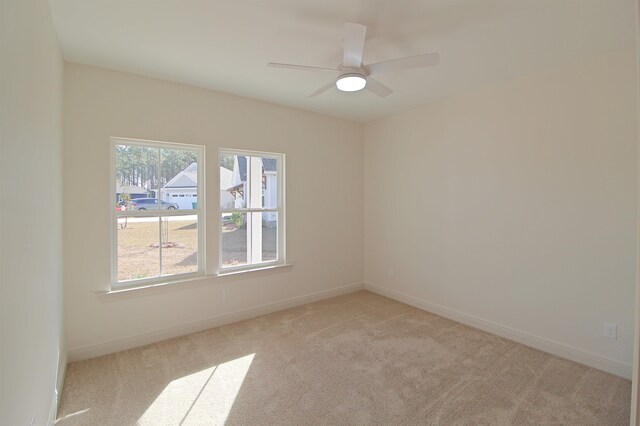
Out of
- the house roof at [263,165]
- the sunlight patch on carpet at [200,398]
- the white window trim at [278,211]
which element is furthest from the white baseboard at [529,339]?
the house roof at [263,165]

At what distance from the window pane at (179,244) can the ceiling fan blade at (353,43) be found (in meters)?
2.32

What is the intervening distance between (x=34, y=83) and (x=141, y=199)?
1.66 meters

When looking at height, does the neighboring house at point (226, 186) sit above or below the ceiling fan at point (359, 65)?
below

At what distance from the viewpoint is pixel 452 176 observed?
11.9 ft

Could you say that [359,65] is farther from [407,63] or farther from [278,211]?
[278,211]

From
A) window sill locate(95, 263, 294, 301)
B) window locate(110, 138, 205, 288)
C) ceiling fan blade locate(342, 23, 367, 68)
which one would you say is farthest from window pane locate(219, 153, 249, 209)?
ceiling fan blade locate(342, 23, 367, 68)

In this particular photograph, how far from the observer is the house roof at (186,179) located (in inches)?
126

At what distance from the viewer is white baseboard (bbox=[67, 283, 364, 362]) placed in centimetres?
271

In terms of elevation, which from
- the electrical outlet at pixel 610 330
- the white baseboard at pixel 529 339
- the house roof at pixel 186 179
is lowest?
the white baseboard at pixel 529 339

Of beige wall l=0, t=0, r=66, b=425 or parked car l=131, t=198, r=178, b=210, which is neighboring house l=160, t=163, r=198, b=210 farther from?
beige wall l=0, t=0, r=66, b=425

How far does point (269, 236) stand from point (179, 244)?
3.67 feet

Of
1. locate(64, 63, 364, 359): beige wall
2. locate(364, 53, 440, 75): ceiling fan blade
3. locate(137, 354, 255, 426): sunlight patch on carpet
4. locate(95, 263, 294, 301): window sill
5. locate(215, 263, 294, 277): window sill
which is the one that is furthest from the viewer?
locate(215, 263, 294, 277): window sill

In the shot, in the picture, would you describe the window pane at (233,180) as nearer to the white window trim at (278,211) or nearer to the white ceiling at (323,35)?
the white window trim at (278,211)

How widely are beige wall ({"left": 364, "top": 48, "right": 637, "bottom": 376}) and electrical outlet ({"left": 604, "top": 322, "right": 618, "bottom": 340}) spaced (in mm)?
30
